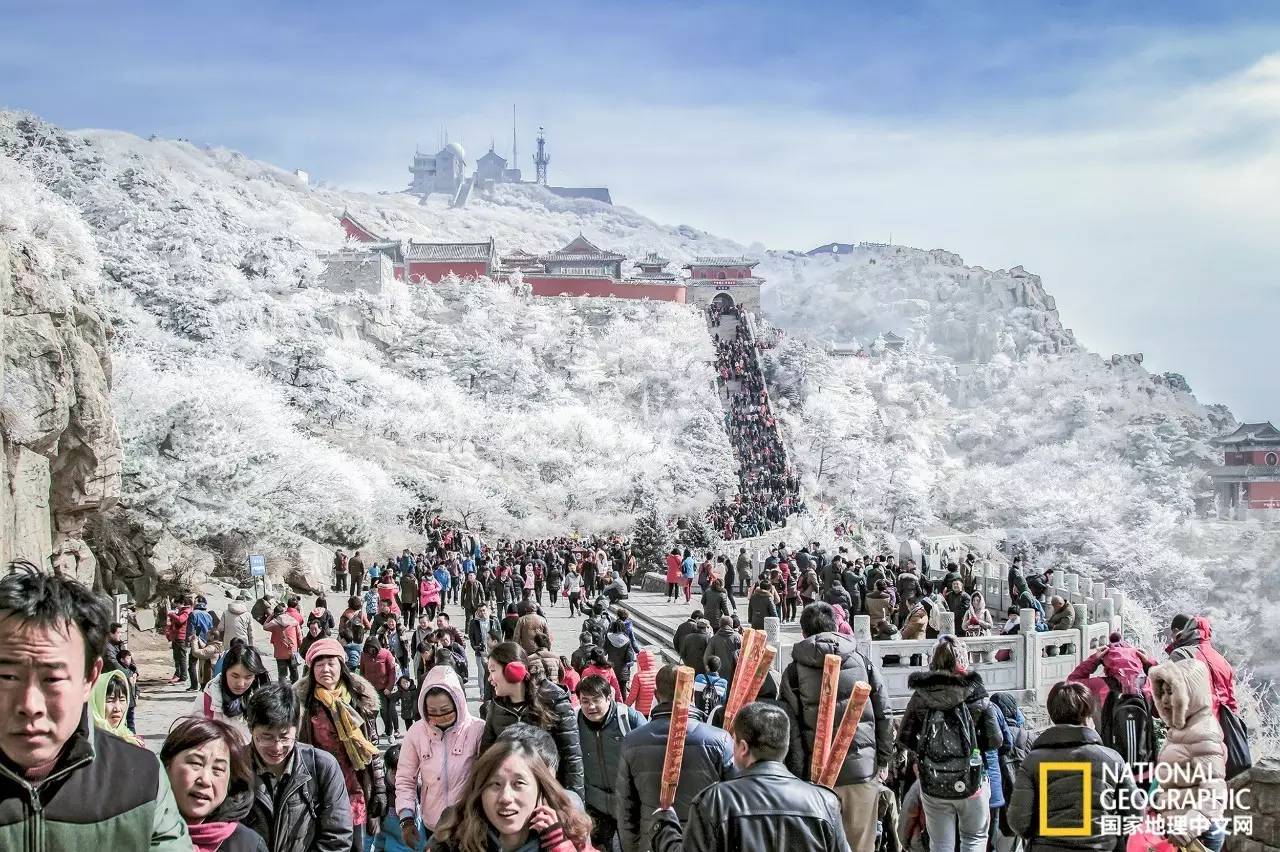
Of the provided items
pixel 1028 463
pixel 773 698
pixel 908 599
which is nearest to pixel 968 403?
pixel 1028 463

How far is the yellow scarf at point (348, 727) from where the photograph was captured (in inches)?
228

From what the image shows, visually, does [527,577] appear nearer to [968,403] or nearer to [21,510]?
[21,510]

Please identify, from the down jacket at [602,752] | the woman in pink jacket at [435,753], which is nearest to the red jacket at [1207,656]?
the down jacket at [602,752]

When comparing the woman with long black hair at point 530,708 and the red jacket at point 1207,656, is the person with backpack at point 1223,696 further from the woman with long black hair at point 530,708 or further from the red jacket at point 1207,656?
Result: the woman with long black hair at point 530,708

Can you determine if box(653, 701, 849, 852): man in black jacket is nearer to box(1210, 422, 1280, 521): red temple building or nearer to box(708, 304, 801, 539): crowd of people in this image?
box(708, 304, 801, 539): crowd of people

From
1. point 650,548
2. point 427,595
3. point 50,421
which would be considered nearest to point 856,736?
point 427,595

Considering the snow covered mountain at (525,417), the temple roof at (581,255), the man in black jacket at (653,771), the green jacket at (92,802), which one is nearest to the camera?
the green jacket at (92,802)

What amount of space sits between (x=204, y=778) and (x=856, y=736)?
3.40 meters

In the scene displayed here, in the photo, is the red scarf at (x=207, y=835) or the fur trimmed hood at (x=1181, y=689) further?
the fur trimmed hood at (x=1181, y=689)

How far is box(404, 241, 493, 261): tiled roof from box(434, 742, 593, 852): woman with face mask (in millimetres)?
67096

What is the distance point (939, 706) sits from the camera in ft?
20.0

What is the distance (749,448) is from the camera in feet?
165

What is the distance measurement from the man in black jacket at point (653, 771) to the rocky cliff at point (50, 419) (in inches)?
490

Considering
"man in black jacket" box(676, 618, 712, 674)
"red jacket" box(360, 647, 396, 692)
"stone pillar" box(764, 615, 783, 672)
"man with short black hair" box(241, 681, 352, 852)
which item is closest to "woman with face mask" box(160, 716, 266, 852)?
"man with short black hair" box(241, 681, 352, 852)
